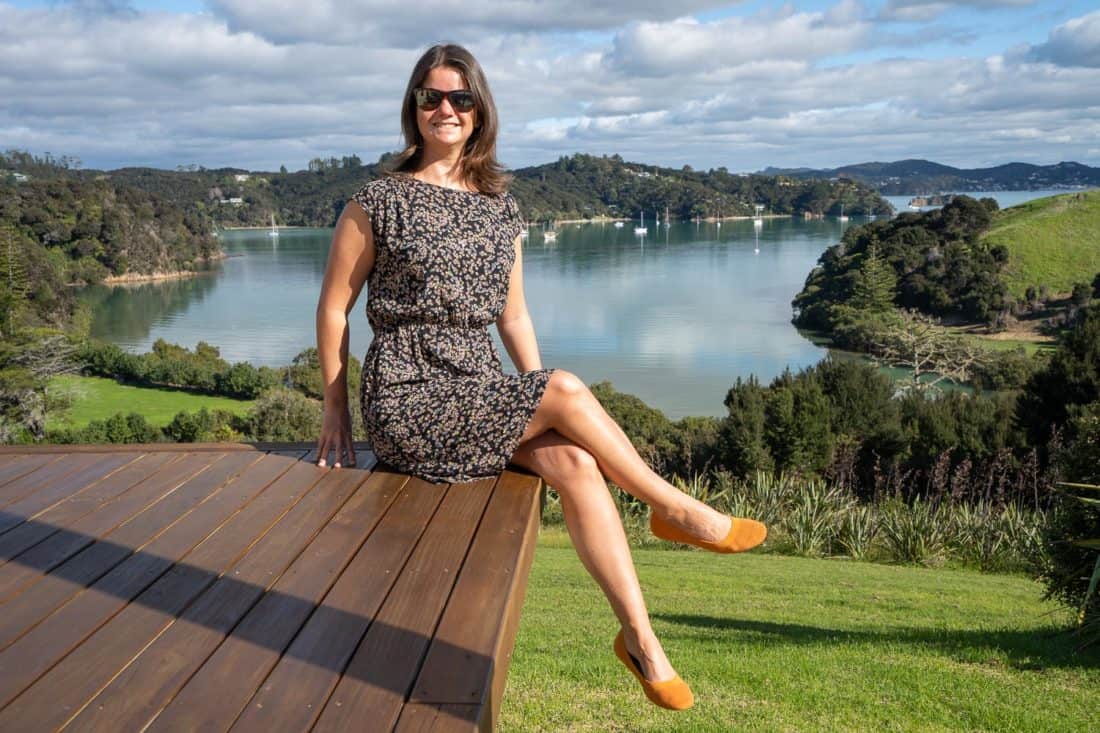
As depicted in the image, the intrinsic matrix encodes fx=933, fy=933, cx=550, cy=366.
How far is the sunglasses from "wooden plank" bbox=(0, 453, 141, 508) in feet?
4.33

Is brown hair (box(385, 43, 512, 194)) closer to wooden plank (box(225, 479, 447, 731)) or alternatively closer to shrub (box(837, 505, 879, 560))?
wooden plank (box(225, 479, 447, 731))

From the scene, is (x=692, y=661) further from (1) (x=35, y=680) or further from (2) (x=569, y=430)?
(1) (x=35, y=680)

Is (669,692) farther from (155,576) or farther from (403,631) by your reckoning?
(155,576)

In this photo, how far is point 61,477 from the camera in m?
2.53

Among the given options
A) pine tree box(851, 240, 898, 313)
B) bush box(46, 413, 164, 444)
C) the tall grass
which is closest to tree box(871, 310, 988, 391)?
pine tree box(851, 240, 898, 313)

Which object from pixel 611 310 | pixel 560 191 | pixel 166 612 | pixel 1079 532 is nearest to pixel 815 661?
pixel 1079 532

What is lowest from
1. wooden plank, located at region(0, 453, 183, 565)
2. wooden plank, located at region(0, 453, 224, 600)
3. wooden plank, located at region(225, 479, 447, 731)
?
wooden plank, located at region(0, 453, 183, 565)

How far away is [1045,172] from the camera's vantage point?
100062mm

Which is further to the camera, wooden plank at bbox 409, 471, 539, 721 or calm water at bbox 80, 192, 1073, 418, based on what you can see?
calm water at bbox 80, 192, 1073, 418

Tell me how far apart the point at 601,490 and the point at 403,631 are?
0.58 m

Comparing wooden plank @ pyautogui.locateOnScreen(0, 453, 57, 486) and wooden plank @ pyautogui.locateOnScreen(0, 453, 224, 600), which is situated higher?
wooden plank @ pyautogui.locateOnScreen(0, 453, 224, 600)

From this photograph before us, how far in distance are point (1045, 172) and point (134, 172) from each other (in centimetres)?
9550

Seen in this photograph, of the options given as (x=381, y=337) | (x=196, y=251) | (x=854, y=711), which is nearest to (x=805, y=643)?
(x=854, y=711)

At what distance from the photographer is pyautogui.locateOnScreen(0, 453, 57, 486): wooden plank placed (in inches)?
102
